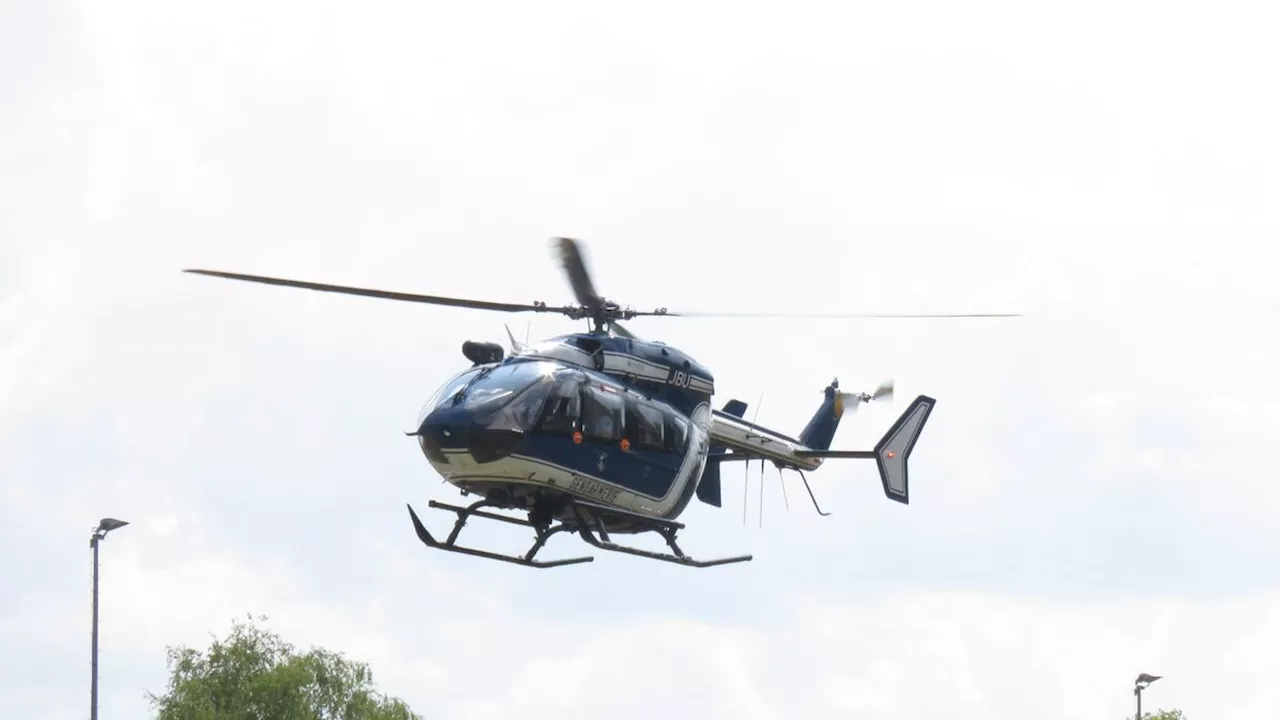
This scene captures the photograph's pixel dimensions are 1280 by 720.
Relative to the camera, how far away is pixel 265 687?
74812mm

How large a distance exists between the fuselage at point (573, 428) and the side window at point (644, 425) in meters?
0.02

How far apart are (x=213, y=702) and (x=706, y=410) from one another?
3332cm

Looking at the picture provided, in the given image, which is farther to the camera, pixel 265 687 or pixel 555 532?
pixel 265 687

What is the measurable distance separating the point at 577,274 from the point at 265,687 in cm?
3359

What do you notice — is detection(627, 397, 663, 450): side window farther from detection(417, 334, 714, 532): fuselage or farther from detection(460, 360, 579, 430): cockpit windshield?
detection(460, 360, 579, 430): cockpit windshield

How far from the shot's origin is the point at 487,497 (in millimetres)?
41875

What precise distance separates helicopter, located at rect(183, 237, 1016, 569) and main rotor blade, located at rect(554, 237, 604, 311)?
0.06 ft

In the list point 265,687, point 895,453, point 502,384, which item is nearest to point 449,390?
point 502,384

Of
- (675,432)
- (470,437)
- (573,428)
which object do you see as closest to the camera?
(470,437)

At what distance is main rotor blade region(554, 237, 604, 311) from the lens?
4347cm

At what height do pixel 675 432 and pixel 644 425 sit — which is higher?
pixel 675 432

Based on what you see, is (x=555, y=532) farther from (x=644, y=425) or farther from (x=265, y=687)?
(x=265, y=687)

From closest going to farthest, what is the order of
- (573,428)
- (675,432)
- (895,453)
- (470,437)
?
(470,437)
(573,428)
(675,432)
(895,453)

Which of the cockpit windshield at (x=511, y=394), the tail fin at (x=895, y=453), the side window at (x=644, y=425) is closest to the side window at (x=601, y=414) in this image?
the side window at (x=644, y=425)
